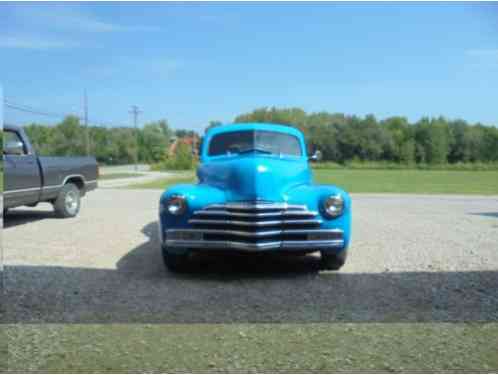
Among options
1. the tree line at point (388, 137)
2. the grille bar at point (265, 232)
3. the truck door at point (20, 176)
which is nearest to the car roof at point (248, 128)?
the grille bar at point (265, 232)

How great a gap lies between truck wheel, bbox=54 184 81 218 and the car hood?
521 cm

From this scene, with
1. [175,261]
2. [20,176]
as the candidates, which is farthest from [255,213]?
[20,176]

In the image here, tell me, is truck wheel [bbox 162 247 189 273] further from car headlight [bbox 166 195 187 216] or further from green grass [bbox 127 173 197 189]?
green grass [bbox 127 173 197 189]

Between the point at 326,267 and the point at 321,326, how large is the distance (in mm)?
1801

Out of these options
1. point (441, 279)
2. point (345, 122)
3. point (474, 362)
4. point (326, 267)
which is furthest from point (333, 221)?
point (345, 122)

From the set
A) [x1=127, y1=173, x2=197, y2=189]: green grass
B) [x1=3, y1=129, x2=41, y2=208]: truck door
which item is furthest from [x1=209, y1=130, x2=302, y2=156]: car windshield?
[x1=127, y1=173, x2=197, y2=189]: green grass

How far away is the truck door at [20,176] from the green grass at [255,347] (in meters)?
4.66

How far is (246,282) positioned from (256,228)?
0.61 metres

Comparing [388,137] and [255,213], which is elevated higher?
[388,137]

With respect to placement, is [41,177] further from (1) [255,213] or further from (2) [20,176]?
(1) [255,213]

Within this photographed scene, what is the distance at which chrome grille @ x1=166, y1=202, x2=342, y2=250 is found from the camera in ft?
14.8

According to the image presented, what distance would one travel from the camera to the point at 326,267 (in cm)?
513

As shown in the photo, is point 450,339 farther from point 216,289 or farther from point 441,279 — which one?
point 216,289

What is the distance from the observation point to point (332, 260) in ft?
16.6
